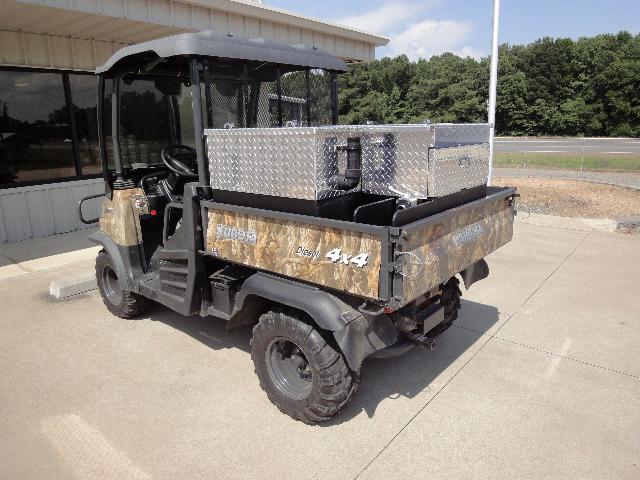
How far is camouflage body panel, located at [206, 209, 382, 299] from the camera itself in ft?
8.41

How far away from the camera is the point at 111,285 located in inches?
194

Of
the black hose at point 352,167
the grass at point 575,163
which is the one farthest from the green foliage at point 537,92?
the black hose at point 352,167

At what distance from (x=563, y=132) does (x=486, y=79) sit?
9.26 metres

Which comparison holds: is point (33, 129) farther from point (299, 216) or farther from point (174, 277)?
point (299, 216)

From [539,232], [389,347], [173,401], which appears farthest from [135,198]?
[539,232]

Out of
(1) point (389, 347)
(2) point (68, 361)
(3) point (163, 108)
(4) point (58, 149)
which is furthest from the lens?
(4) point (58, 149)

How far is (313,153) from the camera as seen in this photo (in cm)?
269

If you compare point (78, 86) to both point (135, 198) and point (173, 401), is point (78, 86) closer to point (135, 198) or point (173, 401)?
point (135, 198)

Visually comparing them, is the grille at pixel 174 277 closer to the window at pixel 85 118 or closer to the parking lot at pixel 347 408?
the parking lot at pixel 347 408

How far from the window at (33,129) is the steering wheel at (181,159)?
4.71m

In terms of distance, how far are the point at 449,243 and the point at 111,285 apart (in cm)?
364

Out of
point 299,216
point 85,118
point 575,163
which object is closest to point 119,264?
point 299,216

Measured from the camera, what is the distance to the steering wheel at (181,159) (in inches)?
159

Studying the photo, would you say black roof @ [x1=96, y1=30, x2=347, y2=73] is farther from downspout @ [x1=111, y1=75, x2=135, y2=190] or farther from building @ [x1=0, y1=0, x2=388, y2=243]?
building @ [x1=0, y1=0, x2=388, y2=243]
